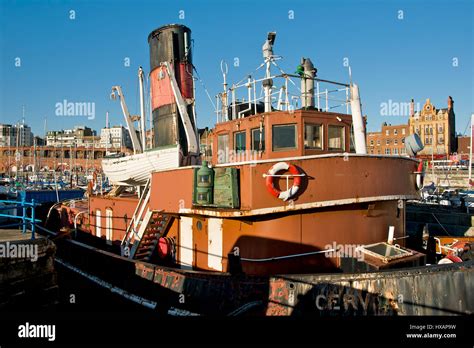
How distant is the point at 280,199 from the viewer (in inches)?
280

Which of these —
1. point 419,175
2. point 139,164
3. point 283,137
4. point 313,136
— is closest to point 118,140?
point 139,164

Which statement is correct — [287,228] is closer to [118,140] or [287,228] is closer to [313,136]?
[313,136]

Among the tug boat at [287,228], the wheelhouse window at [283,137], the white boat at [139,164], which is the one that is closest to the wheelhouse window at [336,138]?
the tug boat at [287,228]

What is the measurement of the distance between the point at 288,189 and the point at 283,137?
151 centimetres

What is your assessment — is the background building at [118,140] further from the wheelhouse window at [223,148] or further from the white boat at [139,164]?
the wheelhouse window at [223,148]

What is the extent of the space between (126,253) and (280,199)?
599cm

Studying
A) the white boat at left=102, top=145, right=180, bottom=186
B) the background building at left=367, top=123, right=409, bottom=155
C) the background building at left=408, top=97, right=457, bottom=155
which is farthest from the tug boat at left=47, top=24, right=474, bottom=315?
the background building at left=408, top=97, right=457, bottom=155

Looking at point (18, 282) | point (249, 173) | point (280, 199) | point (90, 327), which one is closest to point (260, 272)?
point (280, 199)

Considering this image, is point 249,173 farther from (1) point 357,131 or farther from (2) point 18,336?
(2) point 18,336

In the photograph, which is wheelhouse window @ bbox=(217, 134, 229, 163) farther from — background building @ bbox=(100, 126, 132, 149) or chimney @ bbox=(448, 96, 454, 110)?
chimney @ bbox=(448, 96, 454, 110)

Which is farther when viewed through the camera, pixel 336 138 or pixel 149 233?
pixel 149 233

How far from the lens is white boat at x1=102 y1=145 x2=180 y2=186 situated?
10.5m

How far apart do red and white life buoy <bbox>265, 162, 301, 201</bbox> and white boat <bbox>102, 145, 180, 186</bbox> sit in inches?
163

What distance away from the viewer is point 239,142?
28.6ft
